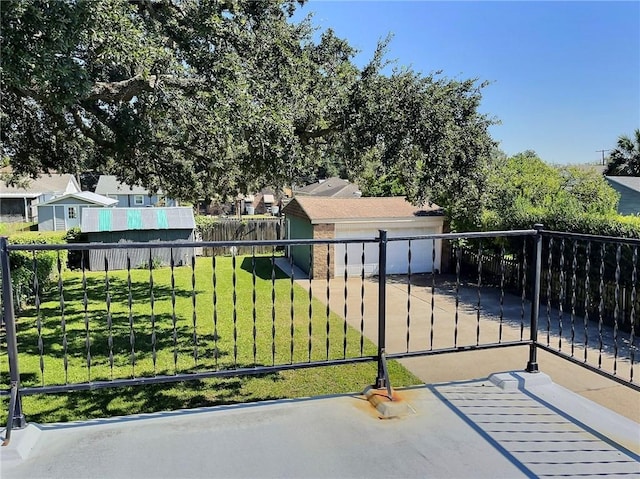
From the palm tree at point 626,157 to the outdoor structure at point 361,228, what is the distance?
655 inches

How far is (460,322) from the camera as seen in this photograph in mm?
8852

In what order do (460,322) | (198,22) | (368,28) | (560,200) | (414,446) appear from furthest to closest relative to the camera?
(560,200) < (460,322) < (368,28) < (198,22) < (414,446)

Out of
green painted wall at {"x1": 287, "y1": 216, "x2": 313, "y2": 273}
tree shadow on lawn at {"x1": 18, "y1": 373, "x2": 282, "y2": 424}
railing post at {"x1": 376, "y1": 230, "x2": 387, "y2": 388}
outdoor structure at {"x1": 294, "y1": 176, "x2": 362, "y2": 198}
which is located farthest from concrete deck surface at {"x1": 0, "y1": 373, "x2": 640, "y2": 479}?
outdoor structure at {"x1": 294, "y1": 176, "x2": 362, "y2": 198}

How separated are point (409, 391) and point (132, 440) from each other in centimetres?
174

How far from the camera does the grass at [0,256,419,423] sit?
4.30m

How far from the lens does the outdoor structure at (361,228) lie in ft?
48.0

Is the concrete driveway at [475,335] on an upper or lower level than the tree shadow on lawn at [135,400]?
lower

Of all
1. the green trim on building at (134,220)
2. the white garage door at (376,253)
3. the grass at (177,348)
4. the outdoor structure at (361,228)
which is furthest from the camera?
the green trim on building at (134,220)

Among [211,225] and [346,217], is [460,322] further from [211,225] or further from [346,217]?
[211,225]

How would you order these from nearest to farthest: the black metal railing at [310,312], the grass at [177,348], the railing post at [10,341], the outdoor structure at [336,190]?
the railing post at [10,341]
the black metal railing at [310,312]
the grass at [177,348]
the outdoor structure at [336,190]

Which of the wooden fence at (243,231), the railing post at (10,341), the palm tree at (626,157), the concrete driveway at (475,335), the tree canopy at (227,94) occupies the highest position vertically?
the palm tree at (626,157)

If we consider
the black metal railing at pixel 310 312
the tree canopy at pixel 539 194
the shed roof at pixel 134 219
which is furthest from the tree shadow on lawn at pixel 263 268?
the tree canopy at pixel 539 194

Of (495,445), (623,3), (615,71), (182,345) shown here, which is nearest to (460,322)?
(182,345)

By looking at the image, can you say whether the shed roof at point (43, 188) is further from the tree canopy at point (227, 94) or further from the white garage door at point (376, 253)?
the tree canopy at point (227, 94)
